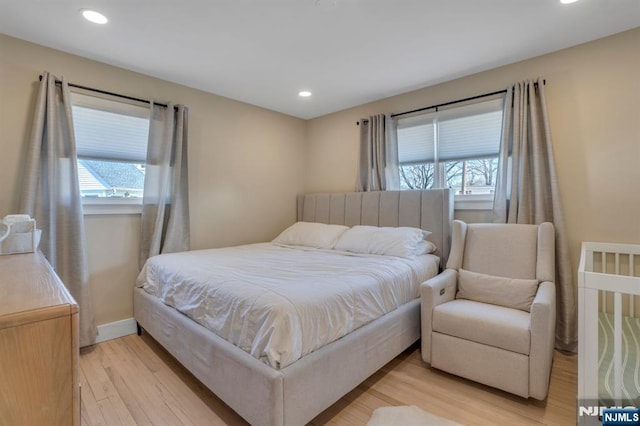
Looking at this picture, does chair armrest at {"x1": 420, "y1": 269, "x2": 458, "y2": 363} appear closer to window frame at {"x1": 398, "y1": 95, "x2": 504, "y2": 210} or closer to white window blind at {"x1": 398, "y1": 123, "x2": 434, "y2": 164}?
window frame at {"x1": 398, "y1": 95, "x2": 504, "y2": 210}

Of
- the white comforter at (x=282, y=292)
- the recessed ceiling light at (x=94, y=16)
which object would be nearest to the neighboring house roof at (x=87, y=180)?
the white comforter at (x=282, y=292)

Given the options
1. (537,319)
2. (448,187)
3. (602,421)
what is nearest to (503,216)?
(448,187)

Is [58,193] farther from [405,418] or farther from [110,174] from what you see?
[405,418]

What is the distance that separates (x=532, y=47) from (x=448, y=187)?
1.35 m

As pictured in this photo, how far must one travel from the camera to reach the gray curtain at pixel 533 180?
94.5 inches

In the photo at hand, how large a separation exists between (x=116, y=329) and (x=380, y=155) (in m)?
3.18

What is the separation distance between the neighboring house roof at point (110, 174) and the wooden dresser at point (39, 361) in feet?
7.48

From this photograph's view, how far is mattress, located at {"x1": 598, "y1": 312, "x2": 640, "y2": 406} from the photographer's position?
131 centimetres

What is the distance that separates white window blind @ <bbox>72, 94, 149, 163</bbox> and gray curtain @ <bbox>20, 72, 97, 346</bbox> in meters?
0.14

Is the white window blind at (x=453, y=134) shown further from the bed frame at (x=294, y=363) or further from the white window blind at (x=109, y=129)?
the white window blind at (x=109, y=129)

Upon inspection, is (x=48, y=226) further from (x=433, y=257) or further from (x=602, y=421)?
(x=602, y=421)

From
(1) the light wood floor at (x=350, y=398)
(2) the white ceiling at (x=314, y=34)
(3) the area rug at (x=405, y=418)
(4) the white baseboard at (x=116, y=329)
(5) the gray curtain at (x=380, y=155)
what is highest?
(2) the white ceiling at (x=314, y=34)

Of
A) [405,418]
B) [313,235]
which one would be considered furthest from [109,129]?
[405,418]

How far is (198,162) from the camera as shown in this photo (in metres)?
3.29
